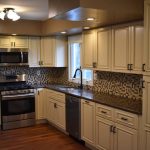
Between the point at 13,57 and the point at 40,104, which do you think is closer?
the point at 13,57

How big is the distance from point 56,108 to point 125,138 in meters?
2.18

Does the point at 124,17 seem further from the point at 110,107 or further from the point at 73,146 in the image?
the point at 73,146

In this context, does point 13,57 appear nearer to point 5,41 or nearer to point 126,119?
point 5,41

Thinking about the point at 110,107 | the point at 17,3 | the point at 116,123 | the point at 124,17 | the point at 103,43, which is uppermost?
the point at 17,3

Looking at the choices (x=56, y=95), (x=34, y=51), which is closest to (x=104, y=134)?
(x=56, y=95)

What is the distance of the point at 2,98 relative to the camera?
502 cm

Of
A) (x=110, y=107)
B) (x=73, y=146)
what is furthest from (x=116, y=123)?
(x=73, y=146)

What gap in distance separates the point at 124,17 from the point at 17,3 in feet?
5.17

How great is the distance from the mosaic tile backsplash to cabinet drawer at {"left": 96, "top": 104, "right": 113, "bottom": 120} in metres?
0.55

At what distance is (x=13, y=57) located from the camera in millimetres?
5379

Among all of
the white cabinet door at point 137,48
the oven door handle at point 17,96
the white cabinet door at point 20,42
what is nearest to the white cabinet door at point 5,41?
the white cabinet door at point 20,42

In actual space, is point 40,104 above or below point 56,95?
below

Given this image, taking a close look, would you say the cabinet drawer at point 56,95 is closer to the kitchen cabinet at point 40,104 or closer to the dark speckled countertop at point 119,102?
the kitchen cabinet at point 40,104

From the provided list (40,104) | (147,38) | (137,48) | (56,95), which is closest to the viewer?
(147,38)
